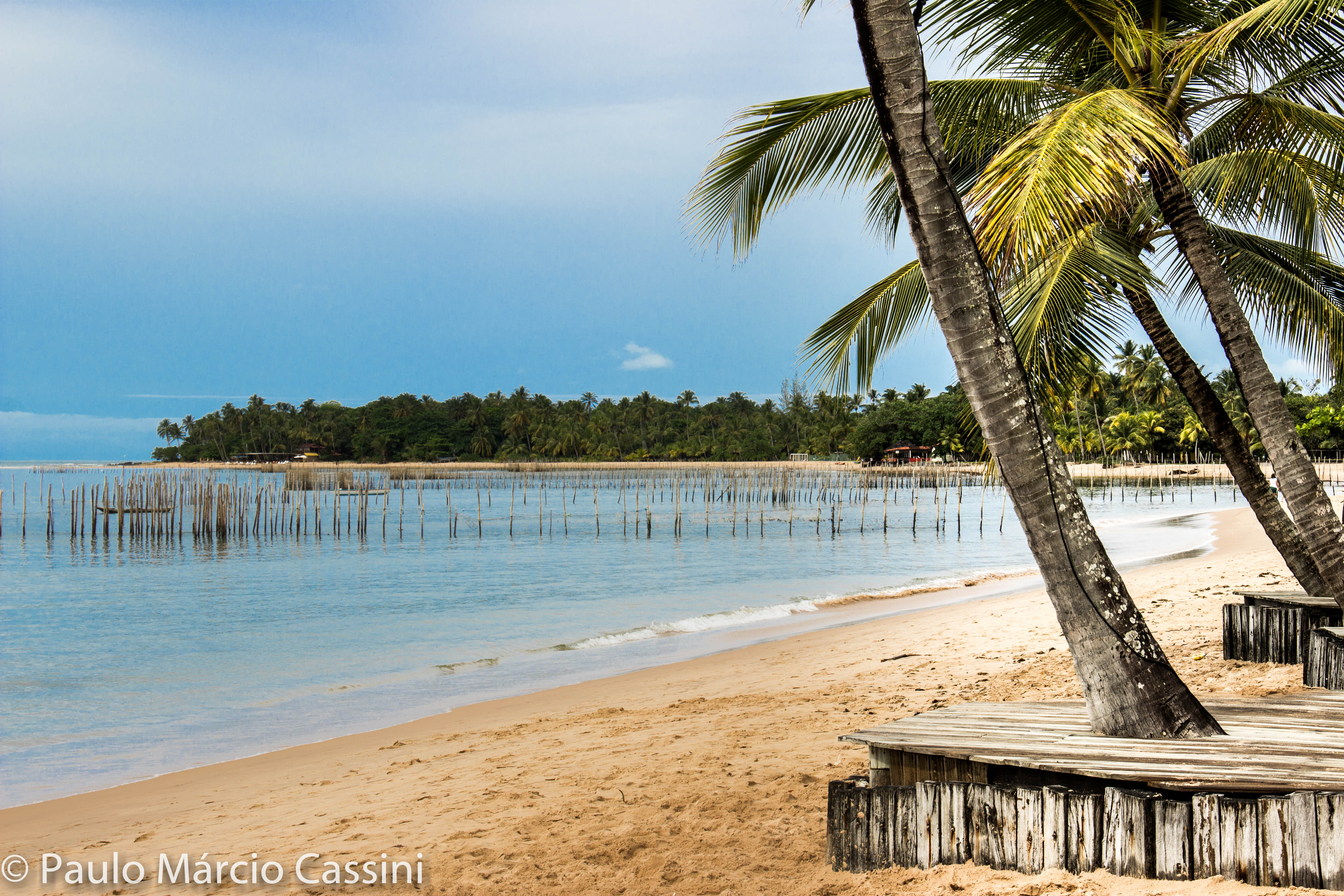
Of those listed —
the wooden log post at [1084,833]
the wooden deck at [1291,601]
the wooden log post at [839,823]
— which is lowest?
the wooden log post at [839,823]

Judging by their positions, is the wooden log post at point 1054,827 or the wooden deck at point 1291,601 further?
the wooden deck at point 1291,601

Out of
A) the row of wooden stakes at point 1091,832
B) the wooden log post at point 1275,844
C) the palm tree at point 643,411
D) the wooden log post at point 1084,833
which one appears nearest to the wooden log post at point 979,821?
the row of wooden stakes at point 1091,832

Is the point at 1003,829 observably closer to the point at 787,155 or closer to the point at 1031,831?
the point at 1031,831

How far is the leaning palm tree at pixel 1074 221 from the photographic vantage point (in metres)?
5.21

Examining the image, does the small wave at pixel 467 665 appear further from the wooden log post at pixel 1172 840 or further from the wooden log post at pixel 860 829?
the wooden log post at pixel 1172 840

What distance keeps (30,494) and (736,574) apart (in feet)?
285

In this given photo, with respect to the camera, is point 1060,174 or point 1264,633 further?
point 1264,633

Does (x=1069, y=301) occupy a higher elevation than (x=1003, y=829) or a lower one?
→ higher

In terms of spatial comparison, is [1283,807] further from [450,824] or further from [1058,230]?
[450,824]

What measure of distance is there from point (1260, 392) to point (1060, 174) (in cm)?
287

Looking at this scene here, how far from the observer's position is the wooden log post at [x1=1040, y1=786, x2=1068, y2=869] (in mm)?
2908

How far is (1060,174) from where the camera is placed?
140 inches

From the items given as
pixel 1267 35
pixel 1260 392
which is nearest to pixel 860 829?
pixel 1260 392

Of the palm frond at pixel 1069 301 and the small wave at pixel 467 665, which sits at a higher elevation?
the palm frond at pixel 1069 301
